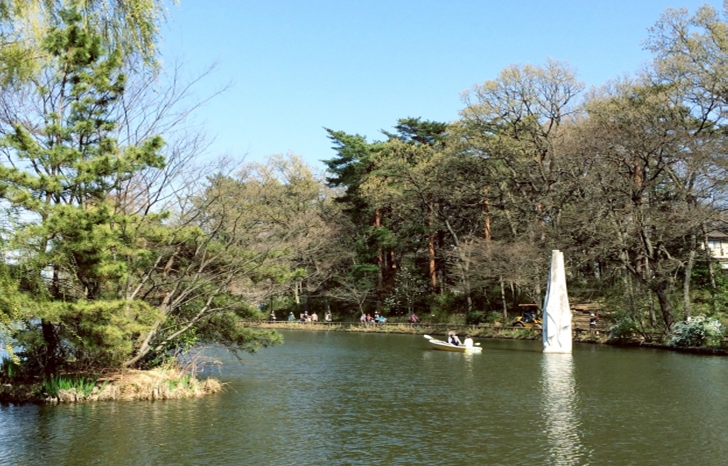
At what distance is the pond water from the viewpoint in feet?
33.8

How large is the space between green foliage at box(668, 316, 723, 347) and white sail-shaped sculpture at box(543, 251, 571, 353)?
443 centimetres

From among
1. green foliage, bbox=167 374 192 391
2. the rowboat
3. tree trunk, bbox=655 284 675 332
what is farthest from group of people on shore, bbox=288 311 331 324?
green foliage, bbox=167 374 192 391

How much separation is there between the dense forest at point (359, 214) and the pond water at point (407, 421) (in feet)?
6.49

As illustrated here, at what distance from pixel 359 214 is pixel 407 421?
3699 centimetres

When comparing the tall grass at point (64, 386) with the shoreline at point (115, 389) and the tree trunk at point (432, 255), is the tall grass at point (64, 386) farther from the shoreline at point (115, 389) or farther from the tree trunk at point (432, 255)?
the tree trunk at point (432, 255)

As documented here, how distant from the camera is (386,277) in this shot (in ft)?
163

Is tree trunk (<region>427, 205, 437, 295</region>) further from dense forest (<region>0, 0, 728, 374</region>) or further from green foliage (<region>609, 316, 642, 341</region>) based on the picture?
green foliage (<region>609, 316, 642, 341</region>)

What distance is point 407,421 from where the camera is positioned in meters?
13.0

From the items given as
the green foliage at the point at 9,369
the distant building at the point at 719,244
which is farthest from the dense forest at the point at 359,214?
the distant building at the point at 719,244

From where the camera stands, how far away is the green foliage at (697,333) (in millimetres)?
24719

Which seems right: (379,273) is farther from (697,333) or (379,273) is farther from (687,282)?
(697,333)

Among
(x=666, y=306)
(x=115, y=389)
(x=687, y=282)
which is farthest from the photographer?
(x=687, y=282)

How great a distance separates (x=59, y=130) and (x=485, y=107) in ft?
85.8

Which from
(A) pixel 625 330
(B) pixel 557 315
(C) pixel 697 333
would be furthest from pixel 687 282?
(B) pixel 557 315
